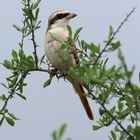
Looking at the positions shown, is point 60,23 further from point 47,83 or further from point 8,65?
point 8,65

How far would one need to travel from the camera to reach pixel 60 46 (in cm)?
547

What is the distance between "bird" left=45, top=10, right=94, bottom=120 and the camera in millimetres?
5609

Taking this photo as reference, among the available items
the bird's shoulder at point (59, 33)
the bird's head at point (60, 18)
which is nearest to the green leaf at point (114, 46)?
the bird's shoulder at point (59, 33)

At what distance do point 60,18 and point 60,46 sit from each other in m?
1.22

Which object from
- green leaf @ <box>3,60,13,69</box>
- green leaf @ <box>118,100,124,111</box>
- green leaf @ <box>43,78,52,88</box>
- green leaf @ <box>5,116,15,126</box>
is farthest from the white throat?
green leaf @ <box>118,100,124,111</box>

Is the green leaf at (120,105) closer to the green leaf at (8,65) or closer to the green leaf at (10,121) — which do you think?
→ the green leaf at (10,121)

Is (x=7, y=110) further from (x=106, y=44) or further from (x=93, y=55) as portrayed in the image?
(x=106, y=44)

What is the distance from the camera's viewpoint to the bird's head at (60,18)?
6509mm

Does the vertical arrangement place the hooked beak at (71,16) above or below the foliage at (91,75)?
above

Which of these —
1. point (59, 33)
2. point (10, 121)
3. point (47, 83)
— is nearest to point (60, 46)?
point (59, 33)

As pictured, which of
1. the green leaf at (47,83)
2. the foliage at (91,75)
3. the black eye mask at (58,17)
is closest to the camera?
the foliage at (91,75)

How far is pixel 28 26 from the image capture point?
4.19 meters

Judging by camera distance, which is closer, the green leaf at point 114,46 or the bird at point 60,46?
the green leaf at point 114,46

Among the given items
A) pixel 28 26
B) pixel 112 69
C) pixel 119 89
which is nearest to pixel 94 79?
pixel 112 69
